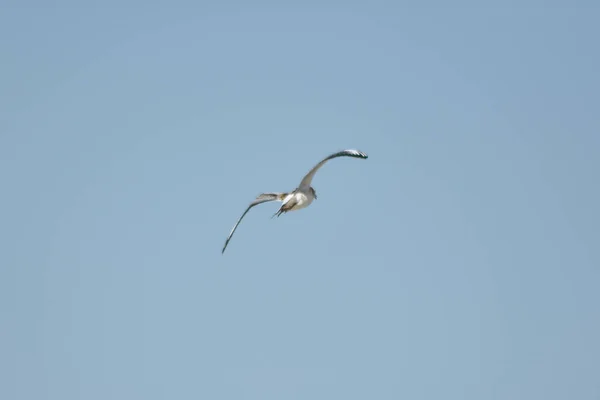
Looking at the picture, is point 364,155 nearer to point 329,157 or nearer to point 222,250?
point 329,157

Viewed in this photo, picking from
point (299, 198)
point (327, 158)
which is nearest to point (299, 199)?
point (299, 198)

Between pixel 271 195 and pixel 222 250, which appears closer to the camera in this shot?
pixel 222 250

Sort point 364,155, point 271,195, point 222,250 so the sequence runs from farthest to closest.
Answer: point 271,195 → point 222,250 → point 364,155

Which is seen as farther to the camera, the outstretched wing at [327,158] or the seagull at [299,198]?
the seagull at [299,198]

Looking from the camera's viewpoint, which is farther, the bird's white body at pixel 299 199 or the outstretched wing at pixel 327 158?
the bird's white body at pixel 299 199

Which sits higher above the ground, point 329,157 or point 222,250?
point 329,157

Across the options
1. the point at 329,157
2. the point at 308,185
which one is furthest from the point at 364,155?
the point at 308,185

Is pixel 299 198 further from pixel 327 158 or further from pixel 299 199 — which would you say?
pixel 327 158

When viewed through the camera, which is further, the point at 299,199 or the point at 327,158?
the point at 299,199

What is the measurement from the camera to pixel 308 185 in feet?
191

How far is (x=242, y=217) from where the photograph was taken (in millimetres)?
56281

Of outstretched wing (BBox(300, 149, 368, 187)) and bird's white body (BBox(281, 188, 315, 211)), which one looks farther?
bird's white body (BBox(281, 188, 315, 211))

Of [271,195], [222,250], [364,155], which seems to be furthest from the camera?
[271,195]

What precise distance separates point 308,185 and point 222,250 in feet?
17.2
